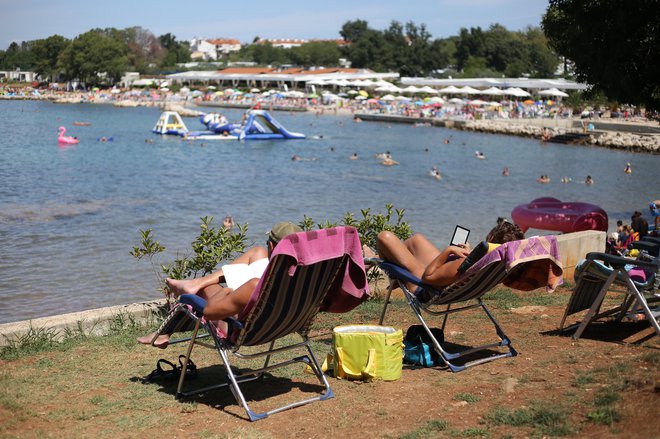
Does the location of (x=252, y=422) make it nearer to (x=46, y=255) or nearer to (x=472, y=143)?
(x=46, y=255)

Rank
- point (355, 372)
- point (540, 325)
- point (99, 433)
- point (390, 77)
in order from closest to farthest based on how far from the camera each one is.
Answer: point (99, 433) → point (355, 372) → point (540, 325) → point (390, 77)

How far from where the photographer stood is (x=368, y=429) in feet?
13.4

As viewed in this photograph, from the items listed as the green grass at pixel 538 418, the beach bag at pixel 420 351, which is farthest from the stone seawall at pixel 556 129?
the green grass at pixel 538 418

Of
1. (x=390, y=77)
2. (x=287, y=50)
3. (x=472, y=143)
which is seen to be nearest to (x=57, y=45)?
(x=287, y=50)

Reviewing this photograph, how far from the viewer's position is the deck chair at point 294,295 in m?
4.21

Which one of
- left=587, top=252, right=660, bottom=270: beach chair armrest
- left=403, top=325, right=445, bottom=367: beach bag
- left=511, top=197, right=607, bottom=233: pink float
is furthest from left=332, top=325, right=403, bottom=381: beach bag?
left=511, top=197, right=607, bottom=233: pink float

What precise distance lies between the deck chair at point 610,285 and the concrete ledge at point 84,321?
123 inches

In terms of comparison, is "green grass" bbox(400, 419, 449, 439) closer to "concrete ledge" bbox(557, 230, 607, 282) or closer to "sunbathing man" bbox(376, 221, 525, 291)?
"sunbathing man" bbox(376, 221, 525, 291)

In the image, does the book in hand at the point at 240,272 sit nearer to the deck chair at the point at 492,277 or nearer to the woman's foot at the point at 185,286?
the woman's foot at the point at 185,286

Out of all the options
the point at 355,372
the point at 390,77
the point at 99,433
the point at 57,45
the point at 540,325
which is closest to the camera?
the point at 99,433

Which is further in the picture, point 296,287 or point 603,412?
point 296,287

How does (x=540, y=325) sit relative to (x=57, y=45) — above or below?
below

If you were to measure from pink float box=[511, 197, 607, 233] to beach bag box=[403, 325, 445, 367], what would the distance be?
6.22 metres

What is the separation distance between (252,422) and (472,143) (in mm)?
41102
